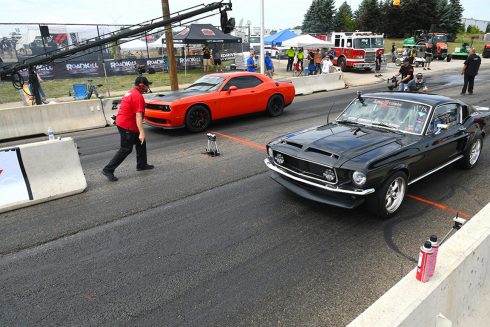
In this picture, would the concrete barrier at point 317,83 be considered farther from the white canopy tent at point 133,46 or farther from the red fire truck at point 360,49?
the white canopy tent at point 133,46

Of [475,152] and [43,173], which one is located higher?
[43,173]

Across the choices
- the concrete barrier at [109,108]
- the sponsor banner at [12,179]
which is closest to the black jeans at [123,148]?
the sponsor banner at [12,179]

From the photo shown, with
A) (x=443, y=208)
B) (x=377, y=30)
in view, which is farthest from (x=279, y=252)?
(x=377, y=30)

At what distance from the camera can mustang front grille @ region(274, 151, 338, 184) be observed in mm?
4453

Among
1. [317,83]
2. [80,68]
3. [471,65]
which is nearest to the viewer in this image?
[471,65]

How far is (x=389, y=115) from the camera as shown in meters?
5.47

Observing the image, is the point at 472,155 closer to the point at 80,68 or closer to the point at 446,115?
the point at 446,115

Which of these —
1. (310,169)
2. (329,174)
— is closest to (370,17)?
(310,169)

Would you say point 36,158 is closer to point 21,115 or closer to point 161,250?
point 161,250

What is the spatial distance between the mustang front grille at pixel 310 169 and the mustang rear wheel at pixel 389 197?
59cm

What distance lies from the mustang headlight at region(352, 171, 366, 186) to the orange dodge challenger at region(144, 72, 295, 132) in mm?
5858

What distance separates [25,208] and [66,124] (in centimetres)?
573

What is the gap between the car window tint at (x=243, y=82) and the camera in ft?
34.0

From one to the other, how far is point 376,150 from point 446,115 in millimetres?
1917
